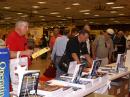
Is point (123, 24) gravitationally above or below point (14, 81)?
below

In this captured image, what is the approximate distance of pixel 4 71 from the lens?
188cm

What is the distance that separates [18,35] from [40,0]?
10571 mm

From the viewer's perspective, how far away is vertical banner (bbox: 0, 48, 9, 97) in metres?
1.84

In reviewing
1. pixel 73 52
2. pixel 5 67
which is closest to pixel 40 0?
pixel 73 52

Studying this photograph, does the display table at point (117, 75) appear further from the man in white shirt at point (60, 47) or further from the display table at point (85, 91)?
the man in white shirt at point (60, 47)

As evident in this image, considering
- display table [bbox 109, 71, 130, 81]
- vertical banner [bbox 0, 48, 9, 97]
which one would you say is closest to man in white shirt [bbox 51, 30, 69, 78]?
display table [bbox 109, 71, 130, 81]

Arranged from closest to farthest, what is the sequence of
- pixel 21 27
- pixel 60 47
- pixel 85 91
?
pixel 85 91 < pixel 21 27 < pixel 60 47

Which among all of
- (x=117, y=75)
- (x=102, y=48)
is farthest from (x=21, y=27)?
(x=102, y=48)

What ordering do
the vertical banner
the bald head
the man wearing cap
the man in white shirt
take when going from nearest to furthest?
the vertical banner → the bald head → the man in white shirt → the man wearing cap

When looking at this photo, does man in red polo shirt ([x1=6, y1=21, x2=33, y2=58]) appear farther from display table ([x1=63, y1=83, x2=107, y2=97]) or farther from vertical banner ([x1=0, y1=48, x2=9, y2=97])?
vertical banner ([x1=0, y1=48, x2=9, y2=97])

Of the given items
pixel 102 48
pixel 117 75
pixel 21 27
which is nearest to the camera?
pixel 21 27

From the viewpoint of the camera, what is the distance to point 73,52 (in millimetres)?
4242

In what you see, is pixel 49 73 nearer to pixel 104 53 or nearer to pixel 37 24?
pixel 104 53

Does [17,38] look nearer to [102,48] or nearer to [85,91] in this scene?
[85,91]
